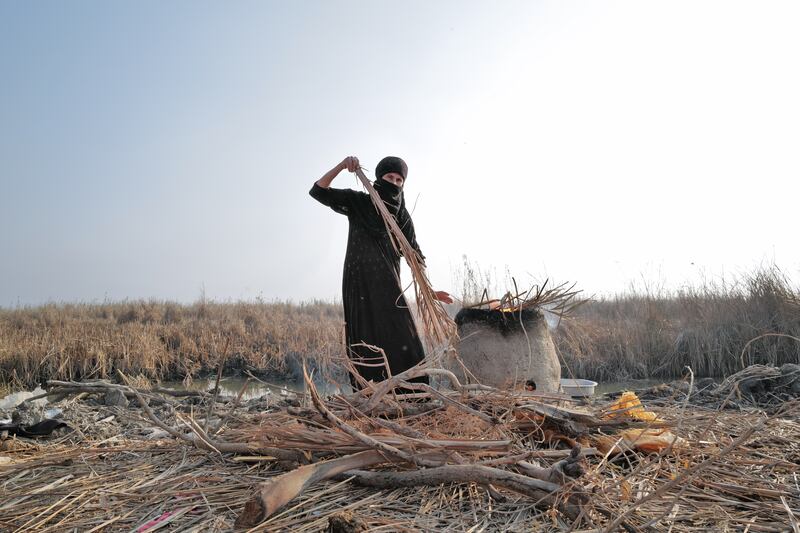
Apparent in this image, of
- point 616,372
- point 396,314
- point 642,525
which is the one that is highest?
point 396,314

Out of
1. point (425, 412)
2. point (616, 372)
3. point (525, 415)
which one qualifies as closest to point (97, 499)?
point (425, 412)

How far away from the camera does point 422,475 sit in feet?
5.68

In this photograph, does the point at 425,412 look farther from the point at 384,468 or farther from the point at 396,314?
the point at 396,314

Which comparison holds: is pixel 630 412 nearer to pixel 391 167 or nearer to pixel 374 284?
pixel 374 284

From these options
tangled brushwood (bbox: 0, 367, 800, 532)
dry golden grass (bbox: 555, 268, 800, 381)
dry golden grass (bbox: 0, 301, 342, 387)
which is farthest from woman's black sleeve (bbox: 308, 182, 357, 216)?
dry golden grass (bbox: 555, 268, 800, 381)

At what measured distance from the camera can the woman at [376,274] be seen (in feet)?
12.4

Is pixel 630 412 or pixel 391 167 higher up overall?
pixel 391 167

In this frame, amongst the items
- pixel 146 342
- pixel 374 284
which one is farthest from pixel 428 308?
pixel 146 342

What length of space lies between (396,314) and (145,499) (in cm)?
222

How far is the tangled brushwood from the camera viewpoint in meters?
1.57

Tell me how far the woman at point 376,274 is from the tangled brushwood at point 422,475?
1258mm

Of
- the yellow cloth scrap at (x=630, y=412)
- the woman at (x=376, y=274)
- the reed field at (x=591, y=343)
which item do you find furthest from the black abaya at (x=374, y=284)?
the reed field at (x=591, y=343)

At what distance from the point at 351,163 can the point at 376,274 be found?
2.84ft

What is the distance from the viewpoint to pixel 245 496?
178cm
